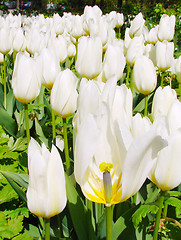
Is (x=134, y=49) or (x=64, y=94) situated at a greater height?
(x=134, y=49)

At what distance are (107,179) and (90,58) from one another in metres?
1.27

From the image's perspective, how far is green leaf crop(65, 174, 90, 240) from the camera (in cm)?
135

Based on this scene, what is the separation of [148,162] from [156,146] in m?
0.07

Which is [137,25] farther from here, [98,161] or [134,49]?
Result: [98,161]

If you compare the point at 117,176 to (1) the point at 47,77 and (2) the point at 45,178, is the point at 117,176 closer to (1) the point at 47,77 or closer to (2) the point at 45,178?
(2) the point at 45,178

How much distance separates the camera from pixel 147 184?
1.83 metres

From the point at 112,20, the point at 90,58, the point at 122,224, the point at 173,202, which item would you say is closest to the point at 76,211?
the point at 122,224

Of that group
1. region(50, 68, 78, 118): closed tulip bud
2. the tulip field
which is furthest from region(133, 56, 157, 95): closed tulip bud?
region(50, 68, 78, 118): closed tulip bud

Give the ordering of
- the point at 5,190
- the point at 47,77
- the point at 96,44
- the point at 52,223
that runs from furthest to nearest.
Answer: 1. the point at 96,44
2. the point at 47,77
3. the point at 5,190
4. the point at 52,223

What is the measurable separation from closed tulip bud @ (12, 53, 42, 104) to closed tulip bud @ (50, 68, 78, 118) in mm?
207

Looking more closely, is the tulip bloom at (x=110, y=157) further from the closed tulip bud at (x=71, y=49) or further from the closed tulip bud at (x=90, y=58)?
the closed tulip bud at (x=71, y=49)

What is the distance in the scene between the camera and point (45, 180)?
1.01 metres

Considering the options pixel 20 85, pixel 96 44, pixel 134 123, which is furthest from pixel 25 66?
pixel 134 123

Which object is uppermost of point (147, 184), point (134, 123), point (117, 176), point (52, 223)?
point (134, 123)
